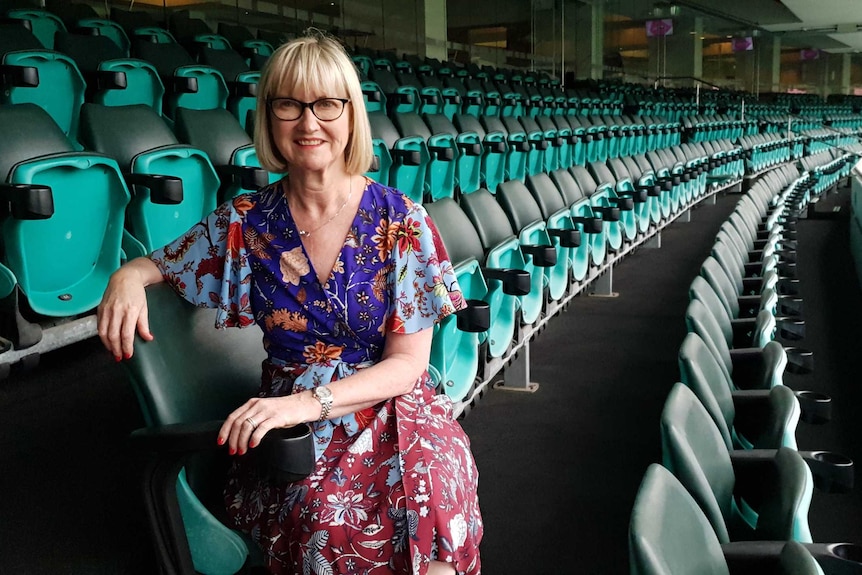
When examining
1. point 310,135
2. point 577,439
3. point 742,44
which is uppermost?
point 742,44

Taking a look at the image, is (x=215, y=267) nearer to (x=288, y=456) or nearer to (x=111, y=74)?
(x=288, y=456)

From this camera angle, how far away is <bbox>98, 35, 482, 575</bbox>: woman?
3.00ft

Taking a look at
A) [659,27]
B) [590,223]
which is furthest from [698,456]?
[659,27]

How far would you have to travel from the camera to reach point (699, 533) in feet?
3.16

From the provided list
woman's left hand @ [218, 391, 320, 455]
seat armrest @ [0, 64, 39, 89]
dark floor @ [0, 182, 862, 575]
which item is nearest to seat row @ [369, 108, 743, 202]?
dark floor @ [0, 182, 862, 575]

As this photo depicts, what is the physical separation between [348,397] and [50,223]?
1042 mm

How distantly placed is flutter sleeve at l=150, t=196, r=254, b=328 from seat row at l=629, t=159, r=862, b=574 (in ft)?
1.81

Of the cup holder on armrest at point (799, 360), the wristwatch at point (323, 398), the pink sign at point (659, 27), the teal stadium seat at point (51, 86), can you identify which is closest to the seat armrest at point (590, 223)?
the cup holder on armrest at point (799, 360)

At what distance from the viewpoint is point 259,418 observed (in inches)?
32.3

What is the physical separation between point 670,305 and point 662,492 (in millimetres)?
2884

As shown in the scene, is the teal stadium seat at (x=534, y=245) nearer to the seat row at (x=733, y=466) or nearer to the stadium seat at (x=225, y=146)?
the seat row at (x=733, y=466)

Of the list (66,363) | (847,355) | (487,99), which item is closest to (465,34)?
(487,99)

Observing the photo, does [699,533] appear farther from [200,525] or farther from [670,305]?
[670,305]

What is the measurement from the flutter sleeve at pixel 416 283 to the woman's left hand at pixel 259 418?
175 mm
